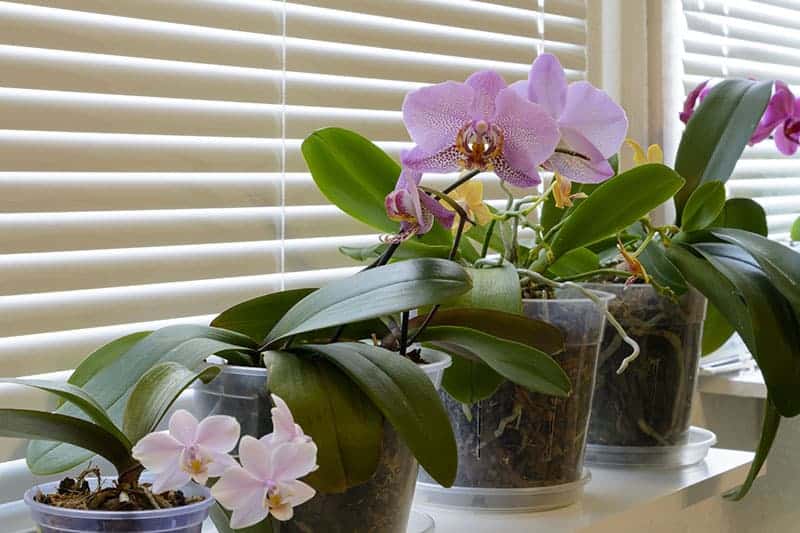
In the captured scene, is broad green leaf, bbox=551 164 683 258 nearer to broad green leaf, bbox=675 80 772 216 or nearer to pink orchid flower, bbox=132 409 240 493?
broad green leaf, bbox=675 80 772 216

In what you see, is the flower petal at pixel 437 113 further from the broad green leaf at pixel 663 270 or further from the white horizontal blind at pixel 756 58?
the white horizontal blind at pixel 756 58

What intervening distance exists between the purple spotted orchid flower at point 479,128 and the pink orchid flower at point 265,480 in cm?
29

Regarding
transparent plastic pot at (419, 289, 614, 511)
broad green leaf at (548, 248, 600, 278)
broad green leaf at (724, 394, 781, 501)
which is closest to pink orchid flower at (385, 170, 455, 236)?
transparent plastic pot at (419, 289, 614, 511)

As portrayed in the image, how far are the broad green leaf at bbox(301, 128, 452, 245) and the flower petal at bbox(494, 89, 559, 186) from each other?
0.51 feet

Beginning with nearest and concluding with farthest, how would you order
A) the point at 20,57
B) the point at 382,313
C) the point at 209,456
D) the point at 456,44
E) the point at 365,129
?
the point at 209,456, the point at 382,313, the point at 20,57, the point at 365,129, the point at 456,44

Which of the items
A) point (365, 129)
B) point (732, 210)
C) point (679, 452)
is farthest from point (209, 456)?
point (732, 210)

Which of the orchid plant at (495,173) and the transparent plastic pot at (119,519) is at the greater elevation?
the orchid plant at (495,173)

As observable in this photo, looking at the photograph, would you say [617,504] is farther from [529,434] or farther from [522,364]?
[522,364]

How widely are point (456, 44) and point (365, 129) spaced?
18 cm

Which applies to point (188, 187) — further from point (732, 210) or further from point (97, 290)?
point (732, 210)

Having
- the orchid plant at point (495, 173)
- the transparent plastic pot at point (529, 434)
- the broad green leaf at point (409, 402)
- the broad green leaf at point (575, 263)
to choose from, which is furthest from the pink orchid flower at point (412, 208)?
the broad green leaf at point (575, 263)

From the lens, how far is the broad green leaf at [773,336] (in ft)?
3.34

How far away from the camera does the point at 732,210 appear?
128 cm

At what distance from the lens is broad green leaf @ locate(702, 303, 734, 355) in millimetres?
1276
